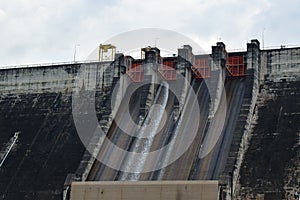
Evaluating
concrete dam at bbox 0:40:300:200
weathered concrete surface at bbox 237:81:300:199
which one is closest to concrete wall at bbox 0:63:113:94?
concrete dam at bbox 0:40:300:200

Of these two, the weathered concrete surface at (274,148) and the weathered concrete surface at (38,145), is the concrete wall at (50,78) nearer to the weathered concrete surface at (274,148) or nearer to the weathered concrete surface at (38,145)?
the weathered concrete surface at (38,145)

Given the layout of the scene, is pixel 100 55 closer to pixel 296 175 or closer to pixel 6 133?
pixel 6 133

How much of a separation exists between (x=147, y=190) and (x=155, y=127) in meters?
8.54

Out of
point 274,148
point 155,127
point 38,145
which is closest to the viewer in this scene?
point 274,148

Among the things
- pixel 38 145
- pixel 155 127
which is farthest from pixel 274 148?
pixel 38 145

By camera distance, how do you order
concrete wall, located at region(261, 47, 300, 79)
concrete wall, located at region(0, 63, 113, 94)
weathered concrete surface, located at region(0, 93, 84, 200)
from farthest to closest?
concrete wall, located at region(0, 63, 113, 94) < concrete wall, located at region(261, 47, 300, 79) < weathered concrete surface, located at region(0, 93, 84, 200)

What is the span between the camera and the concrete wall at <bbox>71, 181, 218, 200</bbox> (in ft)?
127

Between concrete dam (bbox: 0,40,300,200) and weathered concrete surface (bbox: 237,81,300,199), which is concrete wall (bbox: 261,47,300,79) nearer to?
concrete dam (bbox: 0,40,300,200)

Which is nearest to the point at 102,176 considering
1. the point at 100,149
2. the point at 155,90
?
the point at 100,149

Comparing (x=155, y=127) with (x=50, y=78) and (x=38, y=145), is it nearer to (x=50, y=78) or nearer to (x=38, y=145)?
(x=38, y=145)

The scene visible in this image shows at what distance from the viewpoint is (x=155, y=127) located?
47469 mm

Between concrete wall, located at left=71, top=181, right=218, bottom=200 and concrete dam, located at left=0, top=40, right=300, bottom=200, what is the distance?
63 mm

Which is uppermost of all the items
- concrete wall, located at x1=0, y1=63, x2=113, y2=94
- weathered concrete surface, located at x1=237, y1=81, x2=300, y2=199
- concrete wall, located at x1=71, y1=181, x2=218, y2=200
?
concrete wall, located at x1=0, y1=63, x2=113, y2=94

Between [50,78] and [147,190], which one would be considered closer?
[147,190]
